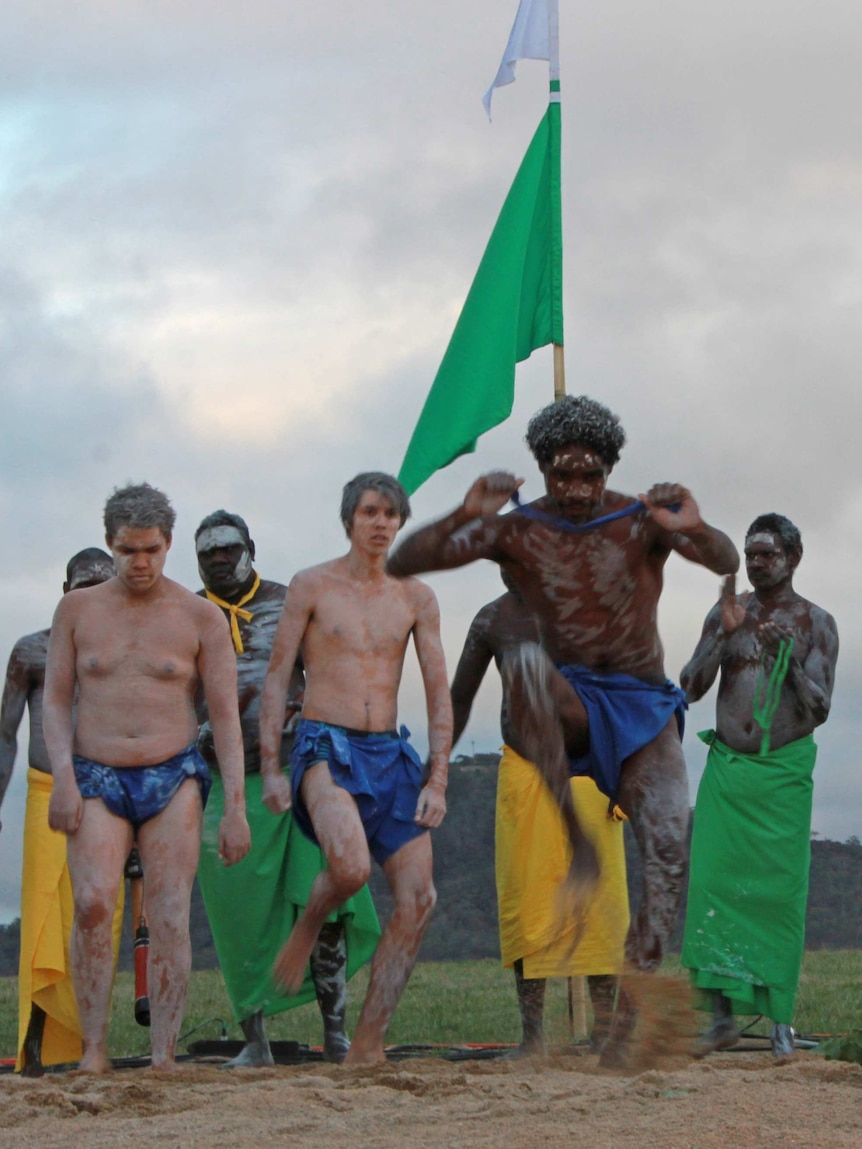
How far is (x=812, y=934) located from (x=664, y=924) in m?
13.1

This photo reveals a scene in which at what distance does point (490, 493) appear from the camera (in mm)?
A: 5500

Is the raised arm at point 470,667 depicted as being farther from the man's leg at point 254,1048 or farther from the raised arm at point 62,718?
the raised arm at point 62,718

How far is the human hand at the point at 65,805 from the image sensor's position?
5.61 m

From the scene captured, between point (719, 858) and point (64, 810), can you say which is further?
point (719, 858)

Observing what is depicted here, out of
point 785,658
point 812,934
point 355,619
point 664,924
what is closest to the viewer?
point 664,924

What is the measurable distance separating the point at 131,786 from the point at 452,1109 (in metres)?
1.93

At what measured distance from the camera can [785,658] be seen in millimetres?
7121

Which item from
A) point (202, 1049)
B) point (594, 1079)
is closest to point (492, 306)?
point (202, 1049)

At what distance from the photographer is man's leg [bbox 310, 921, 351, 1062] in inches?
258

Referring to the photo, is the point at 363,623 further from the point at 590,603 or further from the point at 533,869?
the point at 533,869

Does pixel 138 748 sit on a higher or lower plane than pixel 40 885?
higher

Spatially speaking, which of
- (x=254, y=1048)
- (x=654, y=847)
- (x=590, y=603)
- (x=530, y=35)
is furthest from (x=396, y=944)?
(x=530, y=35)

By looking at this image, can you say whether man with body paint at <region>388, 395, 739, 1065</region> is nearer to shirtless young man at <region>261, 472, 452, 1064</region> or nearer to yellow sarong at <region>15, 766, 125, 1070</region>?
shirtless young man at <region>261, 472, 452, 1064</region>

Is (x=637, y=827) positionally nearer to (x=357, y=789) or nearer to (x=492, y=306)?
(x=357, y=789)
